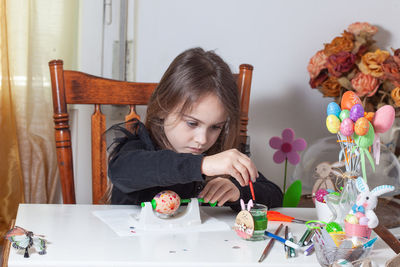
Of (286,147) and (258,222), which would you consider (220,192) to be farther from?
(286,147)

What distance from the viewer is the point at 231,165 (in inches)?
37.6

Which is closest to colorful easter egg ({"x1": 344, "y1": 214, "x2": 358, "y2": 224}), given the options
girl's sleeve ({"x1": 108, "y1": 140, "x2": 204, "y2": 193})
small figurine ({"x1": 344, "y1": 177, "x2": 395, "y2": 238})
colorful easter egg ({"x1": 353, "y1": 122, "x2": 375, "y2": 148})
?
small figurine ({"x1": 344, "y1": 177, "x2": 395, "y2": 238})

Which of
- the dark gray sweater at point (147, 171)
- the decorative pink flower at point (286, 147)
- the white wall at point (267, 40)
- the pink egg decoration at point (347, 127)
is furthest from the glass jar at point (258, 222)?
the white wall at point (267, 40)

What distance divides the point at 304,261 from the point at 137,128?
24.6 inches

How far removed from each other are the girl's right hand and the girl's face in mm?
245

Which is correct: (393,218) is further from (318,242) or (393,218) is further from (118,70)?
(118,70)

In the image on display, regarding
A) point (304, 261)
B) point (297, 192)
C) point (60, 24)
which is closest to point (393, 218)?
point (297, 192)

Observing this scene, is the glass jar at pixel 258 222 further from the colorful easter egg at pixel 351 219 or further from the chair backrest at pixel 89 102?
the chair backrest at pixel 89 102

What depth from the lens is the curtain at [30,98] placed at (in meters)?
1.58

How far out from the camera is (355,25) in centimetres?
170

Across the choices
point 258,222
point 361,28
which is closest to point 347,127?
point 258,222

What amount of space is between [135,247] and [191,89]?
494mm

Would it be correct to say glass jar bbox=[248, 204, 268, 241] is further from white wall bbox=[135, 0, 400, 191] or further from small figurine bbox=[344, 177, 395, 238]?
white wall bbox=[135, 0, 400, 191]

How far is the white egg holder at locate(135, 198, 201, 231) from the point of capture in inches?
39.8
